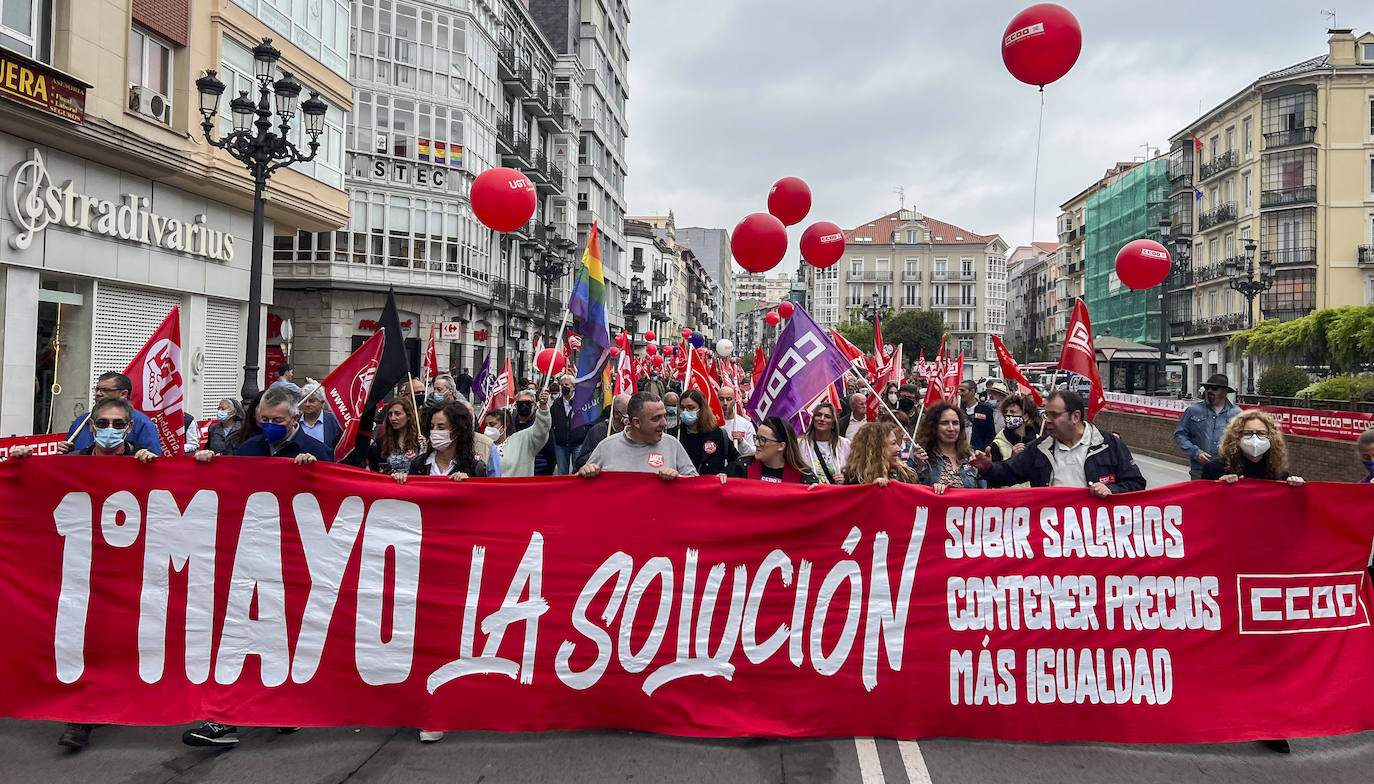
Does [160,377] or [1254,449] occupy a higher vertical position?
[160,377]

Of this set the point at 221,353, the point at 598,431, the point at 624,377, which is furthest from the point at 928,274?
the point at 598,431

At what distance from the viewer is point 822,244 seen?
16.3m

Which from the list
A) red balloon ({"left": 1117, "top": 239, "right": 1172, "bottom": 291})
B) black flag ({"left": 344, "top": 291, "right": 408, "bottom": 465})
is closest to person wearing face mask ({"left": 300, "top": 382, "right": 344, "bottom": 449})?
black flag ({"left": 344, "top": 291, "right": 408, "bottom": 465})

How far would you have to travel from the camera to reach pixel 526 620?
459 cm

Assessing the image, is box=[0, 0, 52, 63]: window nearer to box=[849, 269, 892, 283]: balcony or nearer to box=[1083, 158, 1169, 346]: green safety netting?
box=[1083, 158, 1169, 346]: green safety netting

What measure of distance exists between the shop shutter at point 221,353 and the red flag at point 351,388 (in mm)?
13797

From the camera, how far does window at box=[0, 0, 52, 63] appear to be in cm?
1334

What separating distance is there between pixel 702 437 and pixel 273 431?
3.53m

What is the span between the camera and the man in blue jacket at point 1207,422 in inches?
336

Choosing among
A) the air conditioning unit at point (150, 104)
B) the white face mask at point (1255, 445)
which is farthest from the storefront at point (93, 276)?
the white face mask at point (1255, 445)

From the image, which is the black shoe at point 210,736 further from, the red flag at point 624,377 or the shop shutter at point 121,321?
the shop shutter at point 121,321

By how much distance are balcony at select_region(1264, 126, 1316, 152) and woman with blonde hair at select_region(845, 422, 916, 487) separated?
186 ft

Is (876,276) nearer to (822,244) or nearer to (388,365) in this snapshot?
(822,244)

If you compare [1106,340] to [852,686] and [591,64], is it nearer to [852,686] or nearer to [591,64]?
[591,64]
